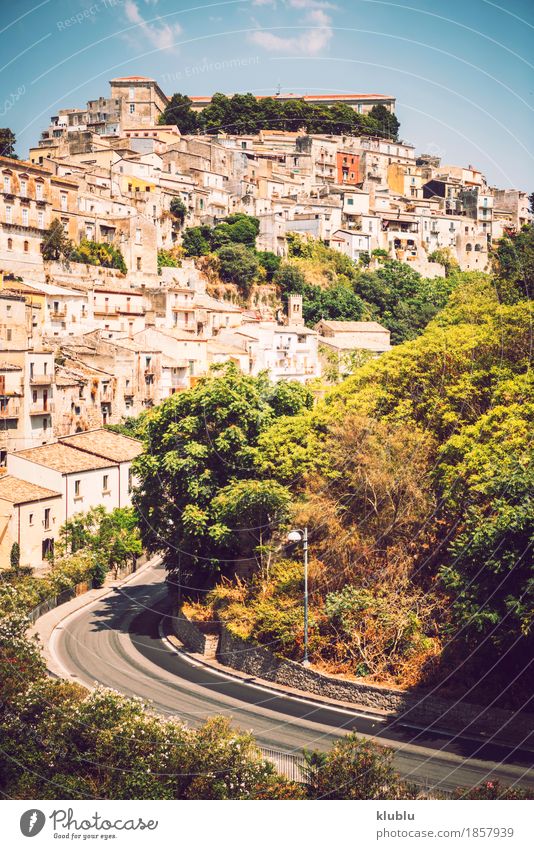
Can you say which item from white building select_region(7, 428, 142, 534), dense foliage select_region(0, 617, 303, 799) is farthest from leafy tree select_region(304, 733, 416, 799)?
white building select_region(7, 428, 142, 534)

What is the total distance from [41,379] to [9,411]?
1.97 metres

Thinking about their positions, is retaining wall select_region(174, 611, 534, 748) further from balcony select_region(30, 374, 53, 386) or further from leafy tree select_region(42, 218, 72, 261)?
leafy tree select_region(42, 218, 72, 261)

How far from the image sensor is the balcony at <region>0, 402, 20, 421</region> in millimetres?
35281

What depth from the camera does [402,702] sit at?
1889cm

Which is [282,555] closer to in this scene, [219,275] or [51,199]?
[51,199]

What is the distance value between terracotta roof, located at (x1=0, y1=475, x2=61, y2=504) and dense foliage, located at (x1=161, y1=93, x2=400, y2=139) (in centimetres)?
→ 5102

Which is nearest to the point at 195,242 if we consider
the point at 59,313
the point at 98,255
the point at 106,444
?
the point at 98,255

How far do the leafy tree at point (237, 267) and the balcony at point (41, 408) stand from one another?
30137 millimetres

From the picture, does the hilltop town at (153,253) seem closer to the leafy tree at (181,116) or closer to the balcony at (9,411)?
→ the balcony at (9,411)

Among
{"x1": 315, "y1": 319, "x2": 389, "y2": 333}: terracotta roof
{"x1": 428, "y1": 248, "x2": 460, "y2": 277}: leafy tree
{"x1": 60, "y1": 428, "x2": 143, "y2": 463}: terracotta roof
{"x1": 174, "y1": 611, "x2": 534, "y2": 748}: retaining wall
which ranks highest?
{"x1": 428, "y1": 248, "x2": 460, "y2": 277}: leafy tree

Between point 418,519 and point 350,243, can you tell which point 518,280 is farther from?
point 350,243

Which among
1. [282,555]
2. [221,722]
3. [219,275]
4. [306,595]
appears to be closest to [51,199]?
[219,275]

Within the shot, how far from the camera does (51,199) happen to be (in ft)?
181
